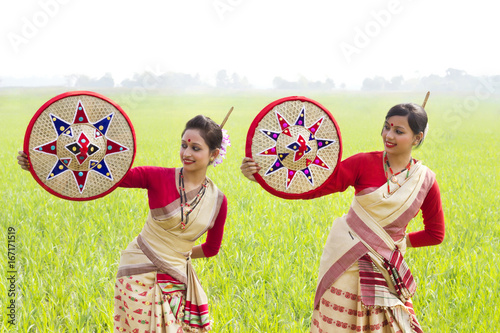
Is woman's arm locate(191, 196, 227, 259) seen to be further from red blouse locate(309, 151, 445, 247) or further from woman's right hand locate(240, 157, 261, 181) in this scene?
red blouse locate(309, 151, 445, 247)

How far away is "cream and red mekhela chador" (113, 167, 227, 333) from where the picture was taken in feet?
7.29

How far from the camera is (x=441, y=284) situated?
3.81 m

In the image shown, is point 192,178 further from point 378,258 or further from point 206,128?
point 378,258

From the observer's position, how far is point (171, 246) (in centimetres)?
230

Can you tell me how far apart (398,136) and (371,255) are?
24.5 inches

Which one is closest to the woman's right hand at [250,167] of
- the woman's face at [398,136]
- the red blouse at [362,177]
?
the red blouse at [362,177]

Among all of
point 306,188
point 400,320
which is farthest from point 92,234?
point 400,320

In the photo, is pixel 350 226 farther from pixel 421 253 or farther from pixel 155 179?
pixel 421 253

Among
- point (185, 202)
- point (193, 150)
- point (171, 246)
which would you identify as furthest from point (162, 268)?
point (193, 150)

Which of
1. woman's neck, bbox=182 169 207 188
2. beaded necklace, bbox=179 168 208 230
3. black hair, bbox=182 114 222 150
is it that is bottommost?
beaded necklace, bbox=179 168 208 230

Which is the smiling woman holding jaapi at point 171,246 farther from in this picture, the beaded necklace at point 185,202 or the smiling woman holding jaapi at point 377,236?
the smiling woman holding jaapi at point 377,236

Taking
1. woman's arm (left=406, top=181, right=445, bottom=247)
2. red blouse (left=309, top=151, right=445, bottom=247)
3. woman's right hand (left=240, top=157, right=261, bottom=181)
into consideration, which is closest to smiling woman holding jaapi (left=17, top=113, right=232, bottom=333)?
woman's right hand (left=240, top=157, right=261, bottom=181)

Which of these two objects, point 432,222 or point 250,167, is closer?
point 250,167

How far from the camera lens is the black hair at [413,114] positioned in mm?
2203
